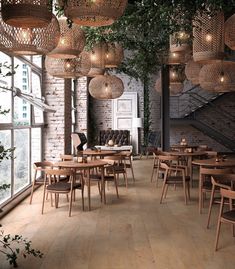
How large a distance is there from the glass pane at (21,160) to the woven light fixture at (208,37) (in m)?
3.30

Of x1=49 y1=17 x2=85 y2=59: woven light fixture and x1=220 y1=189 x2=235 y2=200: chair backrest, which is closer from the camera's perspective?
x1=220 y1=189 x2=235 y2=200: chair backrest

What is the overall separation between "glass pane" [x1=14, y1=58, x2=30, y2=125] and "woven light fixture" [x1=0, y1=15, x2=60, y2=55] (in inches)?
120

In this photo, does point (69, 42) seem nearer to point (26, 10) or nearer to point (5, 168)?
point (26, 10)

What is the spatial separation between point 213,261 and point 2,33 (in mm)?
2812

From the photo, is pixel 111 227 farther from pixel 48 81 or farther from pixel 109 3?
pixel 48 81

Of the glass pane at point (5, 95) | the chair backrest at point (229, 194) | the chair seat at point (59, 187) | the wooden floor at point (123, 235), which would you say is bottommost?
the wooden floor at point (123, 235)

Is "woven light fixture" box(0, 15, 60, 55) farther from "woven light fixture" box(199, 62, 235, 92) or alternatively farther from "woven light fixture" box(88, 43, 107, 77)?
"woven light fixture" box(199, 62, 235, 92)

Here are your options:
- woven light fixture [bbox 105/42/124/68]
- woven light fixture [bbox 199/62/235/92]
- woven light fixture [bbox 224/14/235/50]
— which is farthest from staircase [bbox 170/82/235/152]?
woven light fixture [bbox 224/14/235/50]

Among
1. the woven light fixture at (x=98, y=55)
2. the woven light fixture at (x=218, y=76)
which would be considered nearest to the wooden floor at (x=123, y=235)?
the woven light fixture at (x=98, y=55)

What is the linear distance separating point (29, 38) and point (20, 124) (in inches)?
139

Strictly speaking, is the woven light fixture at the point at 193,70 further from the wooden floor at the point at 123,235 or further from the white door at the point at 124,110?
the white door at the point at 124,110

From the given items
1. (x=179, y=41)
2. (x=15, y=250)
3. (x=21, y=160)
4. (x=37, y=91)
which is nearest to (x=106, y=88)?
(x=37, y=91)

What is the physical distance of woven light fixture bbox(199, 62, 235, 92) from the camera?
7.43m

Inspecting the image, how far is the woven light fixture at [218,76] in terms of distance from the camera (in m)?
7.43
